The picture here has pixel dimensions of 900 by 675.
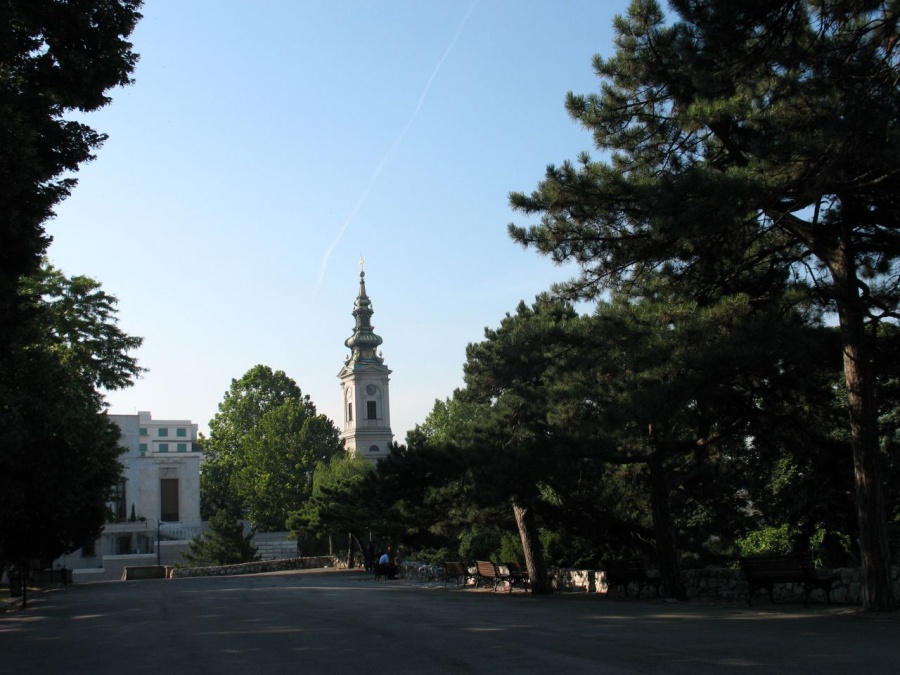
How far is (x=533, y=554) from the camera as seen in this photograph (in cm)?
2392

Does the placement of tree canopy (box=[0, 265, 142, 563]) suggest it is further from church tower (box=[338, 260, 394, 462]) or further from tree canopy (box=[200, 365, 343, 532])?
church tower (box=[338, 260, 394, 462])

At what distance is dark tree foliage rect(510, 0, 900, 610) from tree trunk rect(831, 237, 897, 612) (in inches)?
0.9

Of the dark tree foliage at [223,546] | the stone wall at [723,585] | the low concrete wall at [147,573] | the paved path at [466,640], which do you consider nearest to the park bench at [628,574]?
the stone wall at [723,585]

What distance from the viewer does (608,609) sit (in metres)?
16.6

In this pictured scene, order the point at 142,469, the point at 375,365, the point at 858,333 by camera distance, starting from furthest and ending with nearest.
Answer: the point at 375,365, the point at 142,469, the point at 858,333

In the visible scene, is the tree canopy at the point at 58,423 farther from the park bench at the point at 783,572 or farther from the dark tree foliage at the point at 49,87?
the park bench at the point at 783,572

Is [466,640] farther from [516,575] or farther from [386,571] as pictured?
[386,571]

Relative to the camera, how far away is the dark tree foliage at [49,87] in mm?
12070

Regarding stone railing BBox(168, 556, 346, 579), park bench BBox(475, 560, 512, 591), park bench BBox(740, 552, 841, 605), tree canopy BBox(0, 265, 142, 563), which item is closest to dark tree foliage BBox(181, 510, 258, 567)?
stone railing BBox(168, 556, 346, 579)

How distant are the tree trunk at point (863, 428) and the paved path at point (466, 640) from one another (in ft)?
2.94

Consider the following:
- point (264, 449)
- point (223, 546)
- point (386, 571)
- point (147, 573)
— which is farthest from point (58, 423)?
point (264, 449)

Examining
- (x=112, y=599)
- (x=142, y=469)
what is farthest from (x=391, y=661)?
(x=142, y=469)

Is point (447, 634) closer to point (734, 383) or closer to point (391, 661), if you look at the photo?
point (391, 661)

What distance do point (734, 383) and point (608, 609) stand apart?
4.58m
